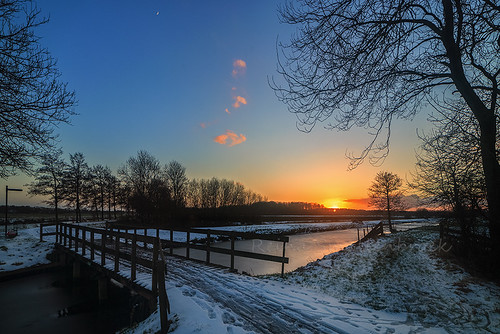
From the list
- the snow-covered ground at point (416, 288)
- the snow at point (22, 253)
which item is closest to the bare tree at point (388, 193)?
the snow-covered ground at point (416, 288)

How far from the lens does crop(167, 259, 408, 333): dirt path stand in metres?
4.32

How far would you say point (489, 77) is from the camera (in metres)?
6.57

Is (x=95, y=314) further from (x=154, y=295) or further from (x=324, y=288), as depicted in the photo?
(x=324, y=288)

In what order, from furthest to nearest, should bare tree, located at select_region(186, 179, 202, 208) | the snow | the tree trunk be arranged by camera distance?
1. bare tree, located at select_region(186, 179, 202, 208)
2. the snow
3. the tree trunk

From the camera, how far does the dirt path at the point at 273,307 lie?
4316 mm

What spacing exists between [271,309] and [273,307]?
12 centimetres

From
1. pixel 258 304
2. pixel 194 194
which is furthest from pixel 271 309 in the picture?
pixel 194 194

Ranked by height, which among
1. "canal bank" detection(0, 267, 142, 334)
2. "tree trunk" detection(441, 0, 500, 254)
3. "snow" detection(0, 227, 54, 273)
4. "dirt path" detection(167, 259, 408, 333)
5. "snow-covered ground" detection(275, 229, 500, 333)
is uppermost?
"tree trunk" detection(441, 0, 500, 254)

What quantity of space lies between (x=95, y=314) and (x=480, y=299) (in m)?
11.8

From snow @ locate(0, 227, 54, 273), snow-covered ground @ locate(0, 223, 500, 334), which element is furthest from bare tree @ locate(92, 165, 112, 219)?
snow-covered ground @ locate(0, 223, 500, 334)

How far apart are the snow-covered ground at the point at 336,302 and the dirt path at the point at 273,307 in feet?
0.05

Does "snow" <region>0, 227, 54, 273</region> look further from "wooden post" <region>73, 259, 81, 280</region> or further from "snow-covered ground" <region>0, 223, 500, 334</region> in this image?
"snow-covered ground" <region>0, 223, 500, 334</region>

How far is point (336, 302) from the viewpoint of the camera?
19.2 feet

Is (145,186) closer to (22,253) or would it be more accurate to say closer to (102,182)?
(102,182)
